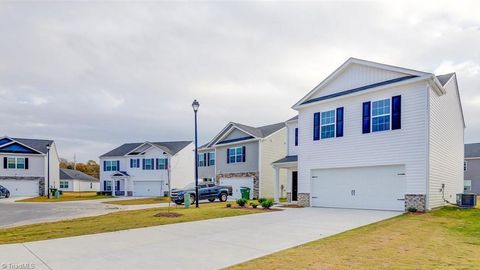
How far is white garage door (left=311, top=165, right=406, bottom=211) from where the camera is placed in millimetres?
15562

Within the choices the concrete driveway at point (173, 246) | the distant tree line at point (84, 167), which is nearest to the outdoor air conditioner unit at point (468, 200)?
the concrete driveway at point (173, 246)

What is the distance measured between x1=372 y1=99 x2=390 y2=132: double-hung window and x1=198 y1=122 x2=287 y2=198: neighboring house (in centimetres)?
1276

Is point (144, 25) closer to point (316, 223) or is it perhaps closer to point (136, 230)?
point (136, 230)

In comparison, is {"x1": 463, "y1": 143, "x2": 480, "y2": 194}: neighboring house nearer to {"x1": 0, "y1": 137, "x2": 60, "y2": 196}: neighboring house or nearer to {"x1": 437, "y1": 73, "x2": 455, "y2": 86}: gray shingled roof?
{"x1": 437, "y1": 73, "x2": 455, "y2": 86}: gray shingled roof

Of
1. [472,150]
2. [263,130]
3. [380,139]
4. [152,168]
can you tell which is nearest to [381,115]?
[380,139]

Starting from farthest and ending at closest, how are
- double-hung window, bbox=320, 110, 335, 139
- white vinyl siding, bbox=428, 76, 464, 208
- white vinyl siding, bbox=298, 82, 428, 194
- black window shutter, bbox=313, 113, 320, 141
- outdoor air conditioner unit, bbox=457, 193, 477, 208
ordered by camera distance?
1. black window shutter, bbox=313, 113, 320, 141
2. double-hung window, bbox=320, 110, 335, 139
3. outdoor air conditioner unit, bbox=457, 193, 477, 208
4. white vinyl siding, bbox=428, 76, 464, 208
5. white vinyl siding, bbox=298, 82, 428, 194

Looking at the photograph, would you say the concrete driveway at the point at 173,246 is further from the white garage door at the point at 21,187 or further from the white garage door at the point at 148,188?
the white garage door at the point at 21,187

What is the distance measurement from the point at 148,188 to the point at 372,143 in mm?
32036

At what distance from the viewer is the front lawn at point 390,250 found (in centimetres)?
622

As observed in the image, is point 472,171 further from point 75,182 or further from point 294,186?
point 75,182

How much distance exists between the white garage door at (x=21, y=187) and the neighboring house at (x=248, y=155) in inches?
963

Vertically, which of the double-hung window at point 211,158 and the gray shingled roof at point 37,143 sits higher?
the gray shingled roof at point 37,143

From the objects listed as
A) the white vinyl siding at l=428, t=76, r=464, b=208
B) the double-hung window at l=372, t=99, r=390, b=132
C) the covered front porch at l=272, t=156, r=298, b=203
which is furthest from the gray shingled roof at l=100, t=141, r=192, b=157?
the white vinyl siding at l=428, t=76, r=464, b=208

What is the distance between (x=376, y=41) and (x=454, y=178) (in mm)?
9615
